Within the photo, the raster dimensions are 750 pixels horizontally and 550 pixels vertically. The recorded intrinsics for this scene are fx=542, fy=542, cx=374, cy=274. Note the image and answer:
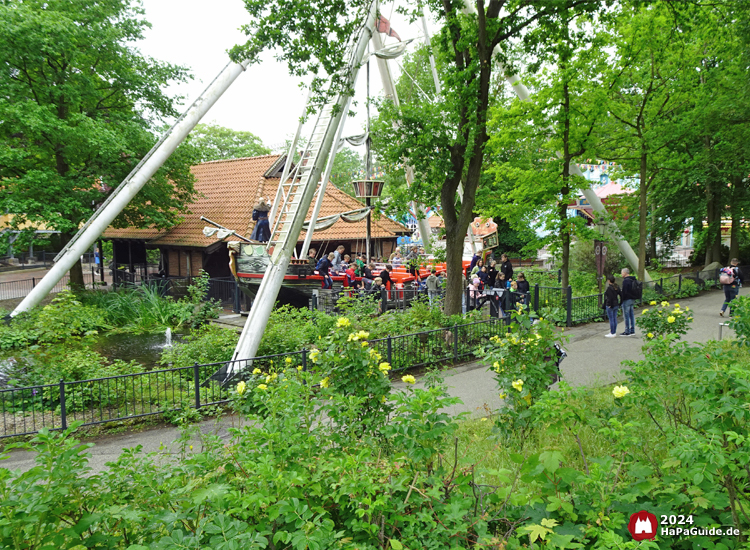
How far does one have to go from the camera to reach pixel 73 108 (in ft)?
66.1

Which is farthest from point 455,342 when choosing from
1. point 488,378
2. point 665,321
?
point 665,321

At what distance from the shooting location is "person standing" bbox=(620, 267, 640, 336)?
44.9ft

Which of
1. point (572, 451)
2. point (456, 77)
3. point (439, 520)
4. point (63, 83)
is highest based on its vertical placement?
point (63, 83)

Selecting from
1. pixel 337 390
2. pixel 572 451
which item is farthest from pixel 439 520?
pixel 572 451

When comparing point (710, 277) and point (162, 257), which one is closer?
point (710, 277)

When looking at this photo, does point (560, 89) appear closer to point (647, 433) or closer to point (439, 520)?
point (647, 433)

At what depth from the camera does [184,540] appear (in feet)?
9.46

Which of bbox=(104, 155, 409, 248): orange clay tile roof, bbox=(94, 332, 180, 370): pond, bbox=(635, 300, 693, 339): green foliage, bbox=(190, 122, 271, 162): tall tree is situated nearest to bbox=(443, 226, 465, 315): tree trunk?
bbox=(635, 300, 693, 339): green foliage

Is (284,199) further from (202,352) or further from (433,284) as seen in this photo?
(202,352)

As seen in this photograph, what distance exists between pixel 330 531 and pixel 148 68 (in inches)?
905

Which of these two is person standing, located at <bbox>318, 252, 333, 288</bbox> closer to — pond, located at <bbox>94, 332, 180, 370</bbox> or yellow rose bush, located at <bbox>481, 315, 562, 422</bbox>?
pond, located at <bbox>94, 332, 180, 370</bbox>

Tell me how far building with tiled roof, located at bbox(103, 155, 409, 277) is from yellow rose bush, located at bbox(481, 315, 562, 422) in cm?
1829

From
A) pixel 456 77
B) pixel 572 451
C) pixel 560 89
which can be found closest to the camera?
pixel 572 451

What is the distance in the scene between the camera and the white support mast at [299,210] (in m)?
11.0
